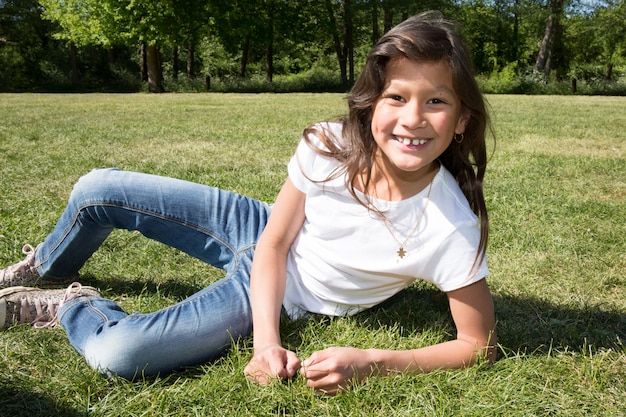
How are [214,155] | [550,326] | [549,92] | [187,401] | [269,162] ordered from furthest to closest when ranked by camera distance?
[549,92]
[214,155]
[269,162]
[550,326]
[187,401]

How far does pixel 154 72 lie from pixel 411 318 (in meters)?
29.5

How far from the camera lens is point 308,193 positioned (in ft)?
7.43

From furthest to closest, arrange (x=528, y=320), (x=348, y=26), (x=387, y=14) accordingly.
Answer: (x=387, y=14) < (x=348, y=26) < (x=528, y=320)

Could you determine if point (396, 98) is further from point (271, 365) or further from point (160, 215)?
point (160, 215)

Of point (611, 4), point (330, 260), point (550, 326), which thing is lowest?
point (550, 326)

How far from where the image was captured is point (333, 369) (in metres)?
1.91

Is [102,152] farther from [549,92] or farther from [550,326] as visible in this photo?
[549,92]

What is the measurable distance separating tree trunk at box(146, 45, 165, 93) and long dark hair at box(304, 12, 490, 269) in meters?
28.9

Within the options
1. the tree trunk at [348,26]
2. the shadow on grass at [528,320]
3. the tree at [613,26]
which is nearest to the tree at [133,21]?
the tree trunk at [348,26]

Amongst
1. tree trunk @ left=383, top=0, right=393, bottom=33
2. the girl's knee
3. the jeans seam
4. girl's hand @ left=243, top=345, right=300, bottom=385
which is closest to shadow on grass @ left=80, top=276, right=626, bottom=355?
girl's hand @ left=243, top=345, right=300, bottom=385

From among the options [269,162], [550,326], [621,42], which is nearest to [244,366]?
[550,326]

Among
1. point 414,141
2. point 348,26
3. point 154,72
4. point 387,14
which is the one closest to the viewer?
point 414,141

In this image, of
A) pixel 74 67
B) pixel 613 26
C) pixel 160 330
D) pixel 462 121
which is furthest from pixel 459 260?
pixel 613 26

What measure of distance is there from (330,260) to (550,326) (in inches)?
45.7
